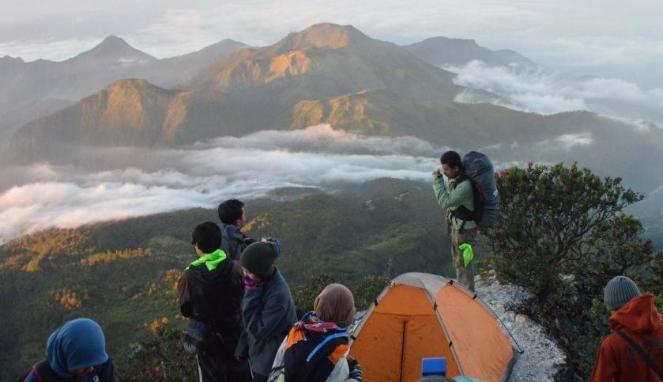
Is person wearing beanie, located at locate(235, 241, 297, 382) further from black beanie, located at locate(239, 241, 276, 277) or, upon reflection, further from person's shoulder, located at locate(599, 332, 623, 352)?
person's shoulder, located at locate(599, 332, 623, 352)

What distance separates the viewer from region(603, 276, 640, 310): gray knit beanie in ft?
16.3

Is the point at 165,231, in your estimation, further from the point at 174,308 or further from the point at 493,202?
the point at 493,202

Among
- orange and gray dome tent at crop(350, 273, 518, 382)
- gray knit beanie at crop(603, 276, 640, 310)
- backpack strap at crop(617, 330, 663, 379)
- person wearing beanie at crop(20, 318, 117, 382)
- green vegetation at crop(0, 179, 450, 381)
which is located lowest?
green vegetation at crop(0, 179, 450, 381)

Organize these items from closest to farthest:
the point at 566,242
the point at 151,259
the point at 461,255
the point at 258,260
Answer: the point at 258,260, the point at 461,255, the point at 566,242, the point at 151,259

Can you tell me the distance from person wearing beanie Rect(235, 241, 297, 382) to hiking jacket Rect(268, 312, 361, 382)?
1150mm

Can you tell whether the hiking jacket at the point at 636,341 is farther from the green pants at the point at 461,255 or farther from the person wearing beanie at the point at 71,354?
the green pants at the point at 461,255

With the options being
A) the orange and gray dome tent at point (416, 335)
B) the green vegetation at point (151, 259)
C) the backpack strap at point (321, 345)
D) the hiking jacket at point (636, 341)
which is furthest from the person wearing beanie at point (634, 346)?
the green vegetation at point (151, 259)

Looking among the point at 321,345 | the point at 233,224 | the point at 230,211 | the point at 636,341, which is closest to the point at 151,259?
the point at 233,224

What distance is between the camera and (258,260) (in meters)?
5.88

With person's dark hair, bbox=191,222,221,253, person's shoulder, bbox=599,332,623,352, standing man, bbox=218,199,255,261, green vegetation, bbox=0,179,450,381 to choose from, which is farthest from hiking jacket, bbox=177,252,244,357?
green vegetation, bbox=0,179,450,381

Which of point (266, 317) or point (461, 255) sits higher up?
point (266, 317)

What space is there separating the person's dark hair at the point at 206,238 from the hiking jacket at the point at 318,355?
2.07m

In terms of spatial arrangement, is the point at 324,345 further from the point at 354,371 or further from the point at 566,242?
the point at 566,242

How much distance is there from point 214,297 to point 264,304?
0.84 m
